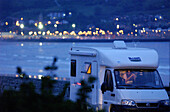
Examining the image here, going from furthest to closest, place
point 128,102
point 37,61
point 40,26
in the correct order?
point 40,26 → point 37,61 → point 128,102

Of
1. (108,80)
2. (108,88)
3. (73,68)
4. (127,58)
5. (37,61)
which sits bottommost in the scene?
→ (37,61)

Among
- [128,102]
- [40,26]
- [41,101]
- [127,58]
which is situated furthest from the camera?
[40,26]

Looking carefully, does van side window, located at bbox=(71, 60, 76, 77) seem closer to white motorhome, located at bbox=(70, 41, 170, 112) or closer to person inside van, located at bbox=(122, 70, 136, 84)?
white motorhome, located at bbox=(70, 41, 170, 112)

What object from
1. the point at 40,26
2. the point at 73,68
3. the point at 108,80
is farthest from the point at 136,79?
the point at 40,26

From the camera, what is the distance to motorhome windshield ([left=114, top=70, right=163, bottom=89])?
32.1ft

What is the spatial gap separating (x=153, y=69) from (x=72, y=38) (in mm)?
147936

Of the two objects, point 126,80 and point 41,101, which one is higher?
point 41,101

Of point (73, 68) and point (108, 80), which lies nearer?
point (108, 80)

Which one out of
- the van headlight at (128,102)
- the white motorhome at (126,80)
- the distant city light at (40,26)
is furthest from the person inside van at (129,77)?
the distant city light at (40,26)

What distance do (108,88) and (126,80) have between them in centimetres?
43

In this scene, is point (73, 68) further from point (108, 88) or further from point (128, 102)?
point (128, 102)

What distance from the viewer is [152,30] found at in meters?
150

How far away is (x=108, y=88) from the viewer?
32.2ft

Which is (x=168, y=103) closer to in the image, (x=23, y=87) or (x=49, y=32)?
(x=23, y=87)
